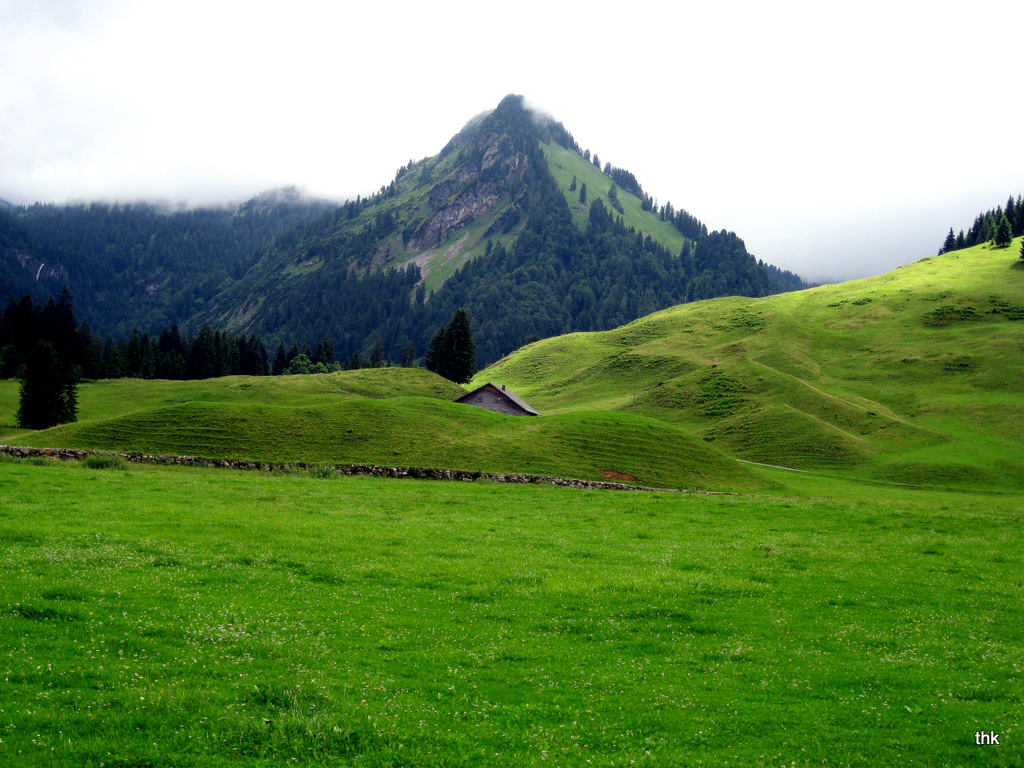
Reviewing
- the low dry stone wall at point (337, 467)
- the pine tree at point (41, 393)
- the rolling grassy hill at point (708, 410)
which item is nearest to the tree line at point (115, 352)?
the rolling grassy hill at point (708, 410)

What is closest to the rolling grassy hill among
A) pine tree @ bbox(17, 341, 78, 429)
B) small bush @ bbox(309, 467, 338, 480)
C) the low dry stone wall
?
the low dry stone wall

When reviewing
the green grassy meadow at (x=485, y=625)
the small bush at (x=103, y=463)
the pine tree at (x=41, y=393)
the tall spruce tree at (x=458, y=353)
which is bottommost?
the green grassy meadow at (x=485, y=625)

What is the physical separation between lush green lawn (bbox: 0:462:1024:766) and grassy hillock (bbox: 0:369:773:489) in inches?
1114

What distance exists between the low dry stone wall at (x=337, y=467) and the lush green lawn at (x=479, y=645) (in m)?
22.9

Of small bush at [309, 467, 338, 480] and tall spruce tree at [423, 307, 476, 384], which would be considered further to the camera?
tall spruce tree at [423, 307, 476, 384]

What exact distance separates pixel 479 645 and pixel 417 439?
163 feet

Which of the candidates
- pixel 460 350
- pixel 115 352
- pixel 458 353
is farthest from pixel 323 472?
pixel 115 352

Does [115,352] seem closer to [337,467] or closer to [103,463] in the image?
[103,463]

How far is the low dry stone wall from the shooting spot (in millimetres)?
50088

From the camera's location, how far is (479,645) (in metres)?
14.5

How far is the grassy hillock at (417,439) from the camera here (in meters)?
57.2

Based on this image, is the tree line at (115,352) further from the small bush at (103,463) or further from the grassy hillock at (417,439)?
the small bush at (103,463)

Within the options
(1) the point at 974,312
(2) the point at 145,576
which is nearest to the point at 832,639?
(2) the point at 145,576

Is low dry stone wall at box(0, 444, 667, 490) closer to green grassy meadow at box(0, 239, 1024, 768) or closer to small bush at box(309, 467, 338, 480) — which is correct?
small bush at box(309, 467, 338, 480)
